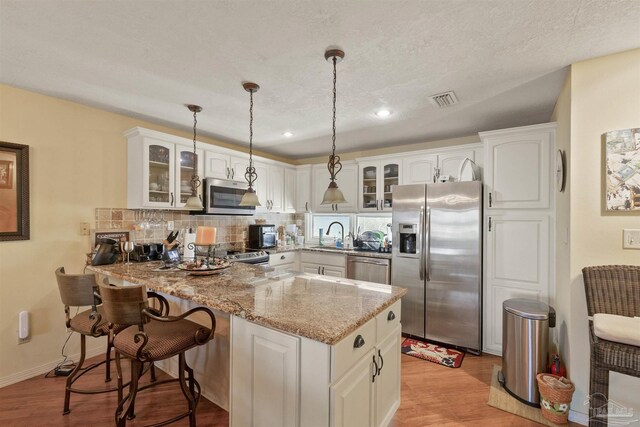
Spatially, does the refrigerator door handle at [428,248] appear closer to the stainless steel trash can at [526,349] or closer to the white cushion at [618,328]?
the stainless steel trash can at [526,349]

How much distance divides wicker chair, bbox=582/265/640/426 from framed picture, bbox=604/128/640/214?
0.40m

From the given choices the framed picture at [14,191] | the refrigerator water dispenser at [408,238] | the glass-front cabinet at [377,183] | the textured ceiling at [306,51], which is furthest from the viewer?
the glass-front cabinet at [377,183]

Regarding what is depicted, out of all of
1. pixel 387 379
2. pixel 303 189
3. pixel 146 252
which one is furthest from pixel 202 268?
pixel 303 189

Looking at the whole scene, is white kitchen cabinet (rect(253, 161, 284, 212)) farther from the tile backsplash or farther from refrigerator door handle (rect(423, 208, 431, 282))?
refrigerator door handle (rect(423, 208, 431, 282))

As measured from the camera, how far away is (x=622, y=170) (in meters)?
1.83

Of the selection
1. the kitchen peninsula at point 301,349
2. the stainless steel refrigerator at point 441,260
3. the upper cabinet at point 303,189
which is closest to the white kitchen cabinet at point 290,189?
the upper cabinet at point 303,189

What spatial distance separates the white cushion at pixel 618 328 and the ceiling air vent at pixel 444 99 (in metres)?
1.88

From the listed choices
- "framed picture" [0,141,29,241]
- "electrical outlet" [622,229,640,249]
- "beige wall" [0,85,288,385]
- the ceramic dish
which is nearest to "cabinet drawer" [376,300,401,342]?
the ceramic dish

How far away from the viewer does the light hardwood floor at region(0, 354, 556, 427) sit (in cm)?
198

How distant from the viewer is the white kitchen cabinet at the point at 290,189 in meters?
4.74

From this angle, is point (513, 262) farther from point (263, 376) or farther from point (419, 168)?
point (263, 376)

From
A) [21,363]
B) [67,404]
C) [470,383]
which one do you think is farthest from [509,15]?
[21,363]

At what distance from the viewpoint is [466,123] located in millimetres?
3252

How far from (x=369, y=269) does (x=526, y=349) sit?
5.89 feet
